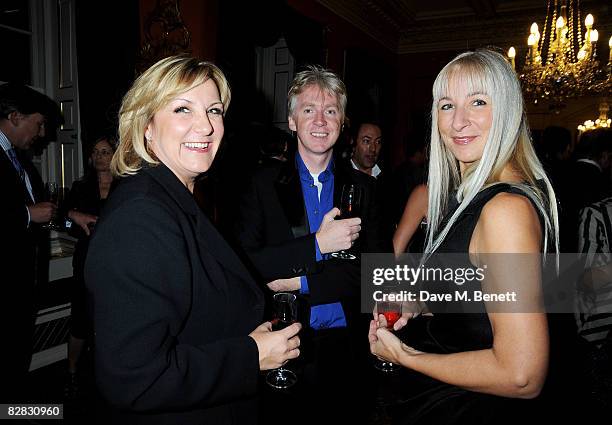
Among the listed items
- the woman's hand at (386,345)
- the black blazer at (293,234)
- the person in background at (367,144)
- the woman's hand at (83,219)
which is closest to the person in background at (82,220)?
the woman's hand at (83,219)

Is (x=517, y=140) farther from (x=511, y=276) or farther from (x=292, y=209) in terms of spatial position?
(x=292, y=209)

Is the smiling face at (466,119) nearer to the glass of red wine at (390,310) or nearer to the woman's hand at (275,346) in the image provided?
the glass of red wine at (390,310)

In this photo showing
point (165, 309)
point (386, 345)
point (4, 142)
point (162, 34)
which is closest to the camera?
point (165, 309)

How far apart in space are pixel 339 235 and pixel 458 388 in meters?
0.72

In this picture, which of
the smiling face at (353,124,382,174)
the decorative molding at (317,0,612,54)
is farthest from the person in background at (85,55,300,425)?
the decorative molding at (317,0,612,54)

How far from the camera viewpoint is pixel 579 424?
3.86 ft

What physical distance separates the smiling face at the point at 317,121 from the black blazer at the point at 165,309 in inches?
40.6

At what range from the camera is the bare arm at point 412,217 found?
242 cm

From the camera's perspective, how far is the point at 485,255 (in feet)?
3.60

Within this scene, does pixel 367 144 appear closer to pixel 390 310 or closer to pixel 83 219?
pixel 83 219

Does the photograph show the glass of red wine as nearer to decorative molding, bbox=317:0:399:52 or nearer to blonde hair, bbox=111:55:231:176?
blonde hair, bbox=111:55:231:176

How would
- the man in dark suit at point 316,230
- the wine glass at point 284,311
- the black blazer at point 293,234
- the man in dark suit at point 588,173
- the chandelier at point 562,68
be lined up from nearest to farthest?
the wine glass at point 284,311 → the man in dark suit at point 316,230 → the black blazer at point 293,234 → the man in dark suit at point 588,173 → the chandelier at point 562,68

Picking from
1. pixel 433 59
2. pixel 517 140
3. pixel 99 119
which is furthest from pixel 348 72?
pixel 517 140

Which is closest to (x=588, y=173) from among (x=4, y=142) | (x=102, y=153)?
(x=102, y=153)
